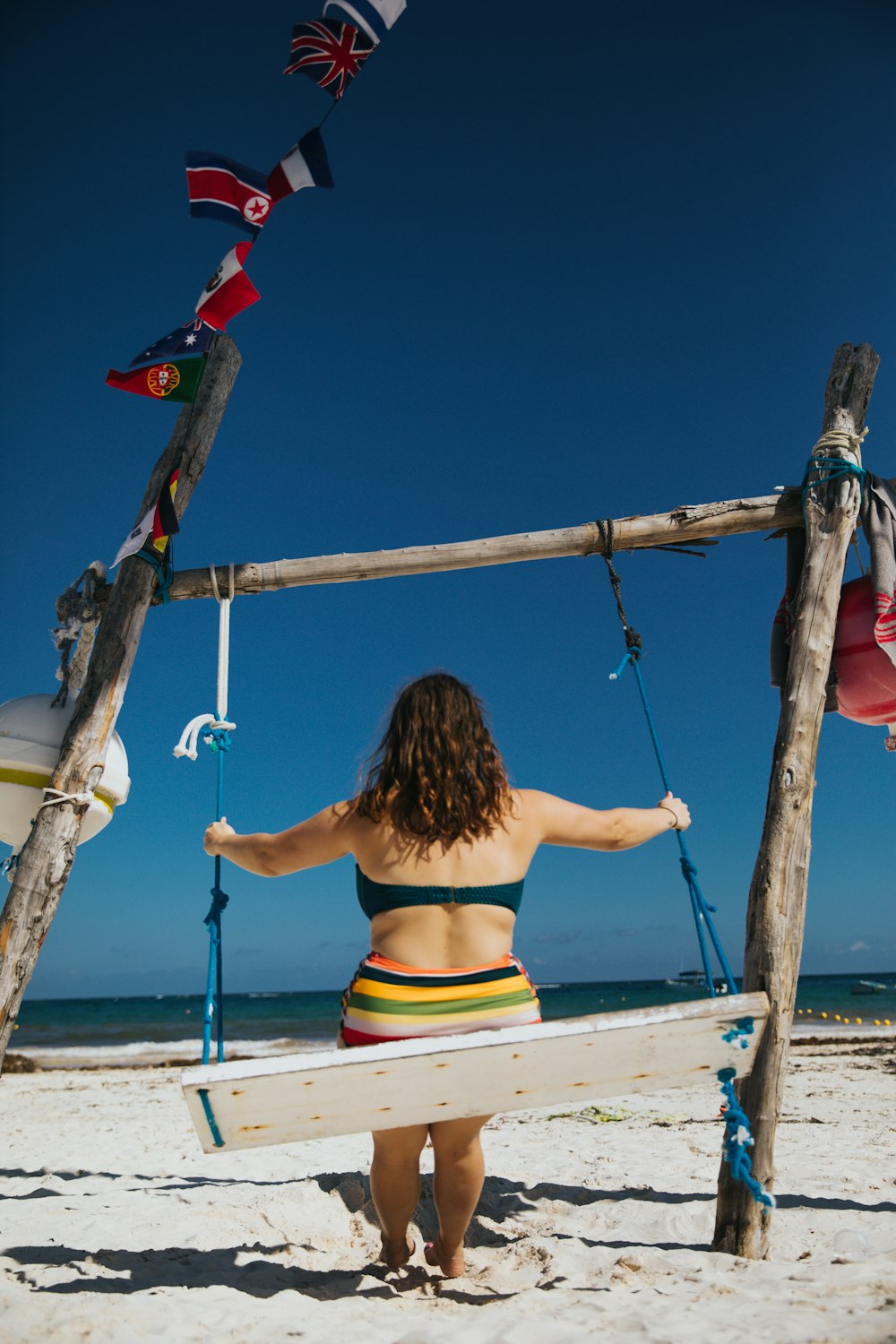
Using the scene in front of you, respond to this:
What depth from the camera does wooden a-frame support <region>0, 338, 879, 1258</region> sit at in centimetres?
299

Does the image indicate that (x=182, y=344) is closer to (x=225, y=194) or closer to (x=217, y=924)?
(x=225, y=194)

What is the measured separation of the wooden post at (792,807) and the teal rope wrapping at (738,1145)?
0.13 m

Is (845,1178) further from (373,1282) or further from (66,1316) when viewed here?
(66,1316)

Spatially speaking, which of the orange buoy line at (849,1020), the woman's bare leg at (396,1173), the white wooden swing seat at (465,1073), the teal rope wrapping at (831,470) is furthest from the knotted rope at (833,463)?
the orange buoy line at (849,1020)

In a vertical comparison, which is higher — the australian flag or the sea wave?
the australian flag

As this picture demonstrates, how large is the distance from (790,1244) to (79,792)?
3.27 meters

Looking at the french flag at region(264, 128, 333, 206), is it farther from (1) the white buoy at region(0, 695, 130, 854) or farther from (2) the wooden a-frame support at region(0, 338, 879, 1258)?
(1) the white buoy at region(0, 695, 130, 854)

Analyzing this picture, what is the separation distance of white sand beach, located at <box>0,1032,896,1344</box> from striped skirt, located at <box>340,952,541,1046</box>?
2.21 ft

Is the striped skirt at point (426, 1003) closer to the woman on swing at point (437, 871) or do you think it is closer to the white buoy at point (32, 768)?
the woman on swing at point (437, 871)

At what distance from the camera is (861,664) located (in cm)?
344

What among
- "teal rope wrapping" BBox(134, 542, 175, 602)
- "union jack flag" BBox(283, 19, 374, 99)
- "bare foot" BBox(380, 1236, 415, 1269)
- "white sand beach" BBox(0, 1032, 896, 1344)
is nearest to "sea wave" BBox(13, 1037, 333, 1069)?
"white sand beach" BBox(0, 1032, 896, 1344)

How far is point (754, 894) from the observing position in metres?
3.13

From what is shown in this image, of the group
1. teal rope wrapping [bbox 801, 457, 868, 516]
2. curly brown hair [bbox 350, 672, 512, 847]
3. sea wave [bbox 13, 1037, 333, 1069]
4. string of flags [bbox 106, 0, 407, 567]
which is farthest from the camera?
sea wave [bbox 13, 1037, 333, 1069]

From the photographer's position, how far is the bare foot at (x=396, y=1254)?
8.87ft
